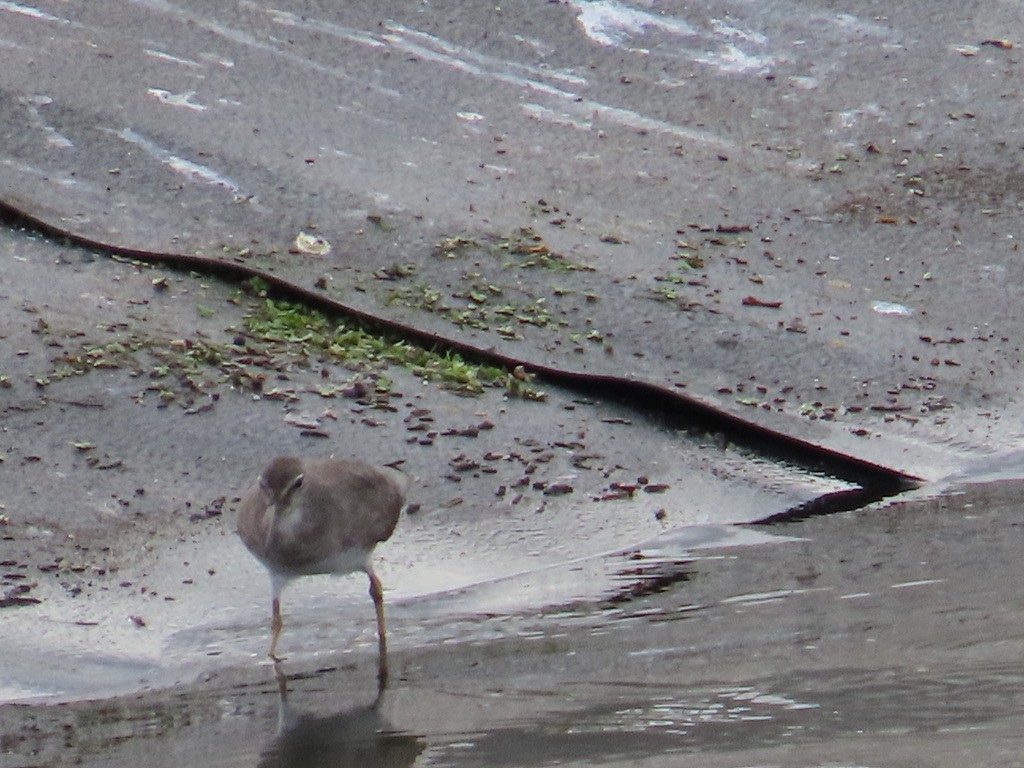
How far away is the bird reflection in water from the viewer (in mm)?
4344

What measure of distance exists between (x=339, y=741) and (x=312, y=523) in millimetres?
1007

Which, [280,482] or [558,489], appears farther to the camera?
[558,489]

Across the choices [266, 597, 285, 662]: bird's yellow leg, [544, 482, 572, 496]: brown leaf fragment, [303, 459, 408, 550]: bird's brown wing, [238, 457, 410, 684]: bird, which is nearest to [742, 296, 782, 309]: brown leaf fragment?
[544, 482, 572, 496]: brown leaf fragment

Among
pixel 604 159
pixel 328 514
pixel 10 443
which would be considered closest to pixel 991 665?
pixel 328 514

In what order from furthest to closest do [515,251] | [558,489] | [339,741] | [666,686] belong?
[515,251] → [558,489] → [666,686] → [339,741]

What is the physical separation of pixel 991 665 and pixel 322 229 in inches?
152

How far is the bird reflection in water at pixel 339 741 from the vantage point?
4.34 metres

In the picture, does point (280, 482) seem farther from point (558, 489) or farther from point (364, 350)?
point (364, 350)

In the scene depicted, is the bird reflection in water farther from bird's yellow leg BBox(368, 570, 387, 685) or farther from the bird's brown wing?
the bird's brown wing

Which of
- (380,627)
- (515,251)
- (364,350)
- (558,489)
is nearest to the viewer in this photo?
(380,627)

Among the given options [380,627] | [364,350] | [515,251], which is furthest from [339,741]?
[515,251]

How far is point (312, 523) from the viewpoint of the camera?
5.39 meters

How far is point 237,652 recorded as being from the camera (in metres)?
5.22

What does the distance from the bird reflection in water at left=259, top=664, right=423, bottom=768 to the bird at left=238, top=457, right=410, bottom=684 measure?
50 centimetres
